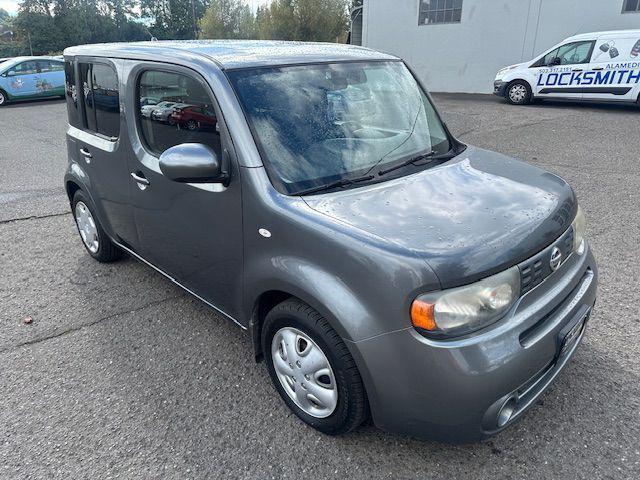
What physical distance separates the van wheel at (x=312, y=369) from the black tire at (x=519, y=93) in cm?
1339

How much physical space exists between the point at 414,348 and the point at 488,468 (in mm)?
797

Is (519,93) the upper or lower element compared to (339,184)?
lower

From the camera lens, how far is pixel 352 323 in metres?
2.00

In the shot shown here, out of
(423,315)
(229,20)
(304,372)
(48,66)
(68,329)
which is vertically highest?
(229,20)

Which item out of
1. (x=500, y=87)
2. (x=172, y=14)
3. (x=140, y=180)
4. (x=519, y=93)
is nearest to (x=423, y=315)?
(x=140, y=180)

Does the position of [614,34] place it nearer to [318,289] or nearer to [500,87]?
[500,87]

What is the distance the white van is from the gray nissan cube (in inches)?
440

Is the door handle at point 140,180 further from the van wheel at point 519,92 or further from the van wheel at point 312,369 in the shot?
the van wheel at point 519,92

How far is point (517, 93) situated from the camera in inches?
543

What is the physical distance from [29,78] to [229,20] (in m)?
34.1

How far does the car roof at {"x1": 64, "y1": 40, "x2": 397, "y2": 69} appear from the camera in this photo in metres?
2.68

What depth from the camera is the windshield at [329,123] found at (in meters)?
2.43

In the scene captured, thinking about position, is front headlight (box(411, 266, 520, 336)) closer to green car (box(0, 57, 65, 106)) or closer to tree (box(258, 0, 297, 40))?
green car (box(0, 57, 65, 106))

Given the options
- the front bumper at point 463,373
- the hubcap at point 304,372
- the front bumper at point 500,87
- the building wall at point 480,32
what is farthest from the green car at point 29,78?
the front bumper at point 463,373
